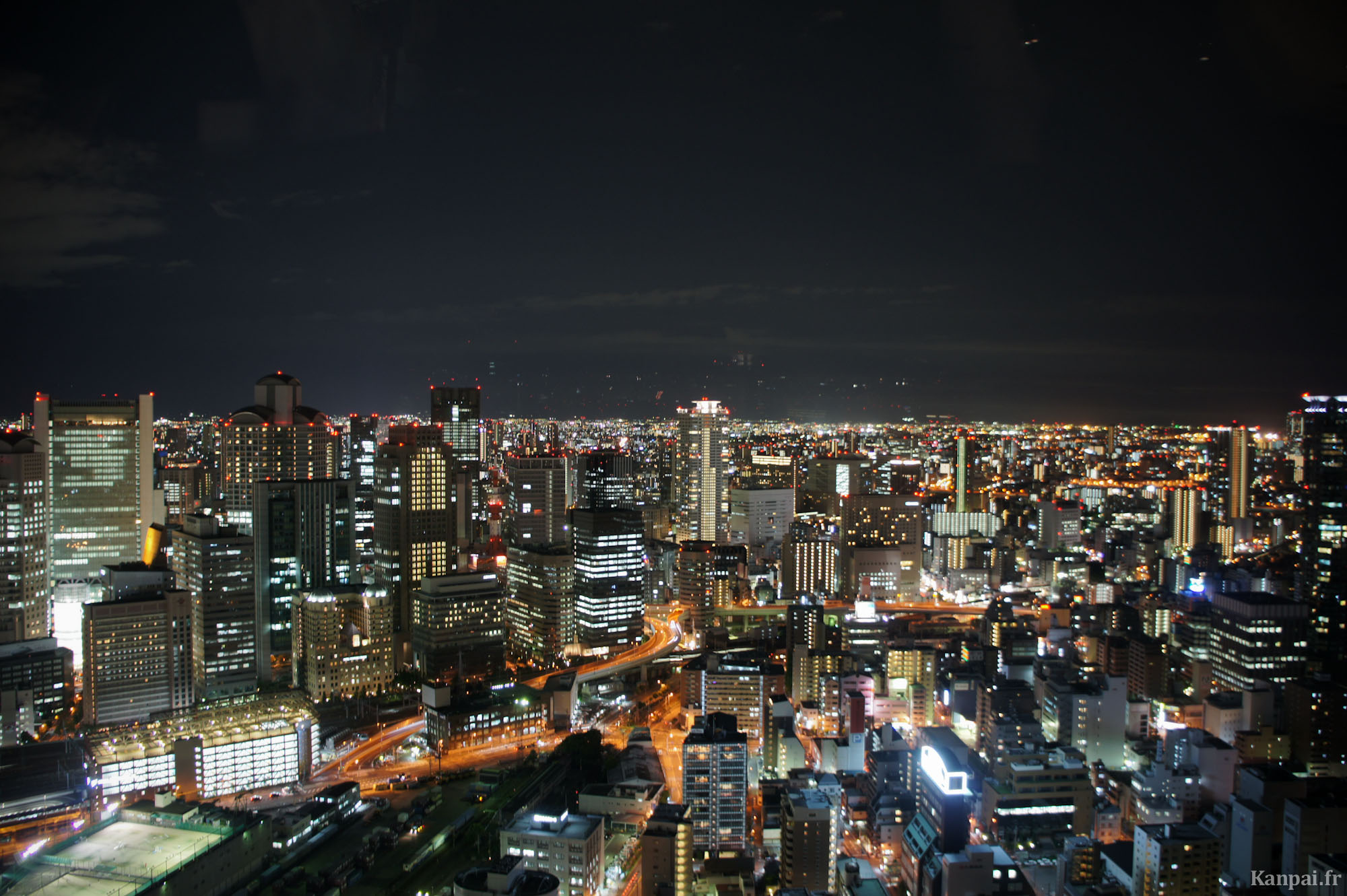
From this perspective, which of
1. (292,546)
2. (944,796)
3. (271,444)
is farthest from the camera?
(271,444)

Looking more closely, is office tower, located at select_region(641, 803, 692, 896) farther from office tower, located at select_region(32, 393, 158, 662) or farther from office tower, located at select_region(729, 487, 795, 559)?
office tower, located at select_region(729, 487, 795, 559)

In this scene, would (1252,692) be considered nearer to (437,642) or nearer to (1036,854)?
(1036,854)

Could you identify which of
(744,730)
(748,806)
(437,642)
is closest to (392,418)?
(437,642)

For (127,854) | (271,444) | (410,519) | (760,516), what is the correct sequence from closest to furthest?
(127,854), (410,519), (271,444), (760,516)

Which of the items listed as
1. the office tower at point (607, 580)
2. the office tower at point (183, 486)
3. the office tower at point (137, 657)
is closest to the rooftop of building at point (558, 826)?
the office tower at point (137, 657)

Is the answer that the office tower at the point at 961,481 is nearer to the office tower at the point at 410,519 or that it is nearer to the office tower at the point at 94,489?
the office tower at the point at 410,519

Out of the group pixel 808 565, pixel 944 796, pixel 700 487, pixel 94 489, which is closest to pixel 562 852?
pixel 944 796

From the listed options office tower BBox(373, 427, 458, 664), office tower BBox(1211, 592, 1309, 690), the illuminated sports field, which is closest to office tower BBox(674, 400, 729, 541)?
office tower BBox(373, 427, 458, 664)

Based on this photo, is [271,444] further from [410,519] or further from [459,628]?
[459,628]
